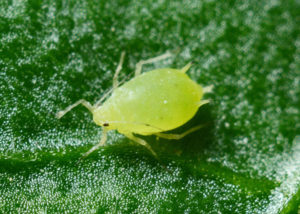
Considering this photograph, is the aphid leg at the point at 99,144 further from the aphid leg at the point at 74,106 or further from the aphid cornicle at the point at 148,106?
the aphid leg at the point at 74,106

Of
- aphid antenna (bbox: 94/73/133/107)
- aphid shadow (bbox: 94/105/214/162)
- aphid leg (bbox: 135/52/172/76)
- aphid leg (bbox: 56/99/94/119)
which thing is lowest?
aphid shadow (bbox: 94/105/214/162)

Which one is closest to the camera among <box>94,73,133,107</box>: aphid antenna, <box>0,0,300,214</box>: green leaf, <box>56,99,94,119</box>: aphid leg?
<box>0,0,300,214</box>: green leaf

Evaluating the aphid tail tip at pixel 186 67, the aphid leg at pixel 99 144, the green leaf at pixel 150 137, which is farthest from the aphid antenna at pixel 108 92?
the aphid tail tip at pixel 186 67

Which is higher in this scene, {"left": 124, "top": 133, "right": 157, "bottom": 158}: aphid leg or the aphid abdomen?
the aphid abdomen

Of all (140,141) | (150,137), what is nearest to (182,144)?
(150,137)

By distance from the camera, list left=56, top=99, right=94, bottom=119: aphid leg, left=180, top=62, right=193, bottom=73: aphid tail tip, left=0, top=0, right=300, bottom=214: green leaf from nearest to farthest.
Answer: left=0, top=0, right=300, bottom=214: green leaf
left=56, top=99, right=94, bottom=119: aphid leg
left=180, top=62, right=193, bottom=73: aphid tail tip

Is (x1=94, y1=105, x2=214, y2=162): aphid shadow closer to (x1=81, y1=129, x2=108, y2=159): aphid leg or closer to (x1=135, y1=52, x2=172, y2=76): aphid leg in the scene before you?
(x1=81, y1=129, x2=108, y2=159): aphid leg

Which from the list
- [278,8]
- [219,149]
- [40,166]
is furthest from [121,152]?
[278,8]

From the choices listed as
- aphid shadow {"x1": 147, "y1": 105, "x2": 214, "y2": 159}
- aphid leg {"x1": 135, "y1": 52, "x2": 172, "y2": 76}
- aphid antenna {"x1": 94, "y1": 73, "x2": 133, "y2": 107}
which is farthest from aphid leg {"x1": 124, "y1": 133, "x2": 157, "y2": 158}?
aphid leg {"x1": 135, "y1": 52, "x2": 172, "y2": 76}
